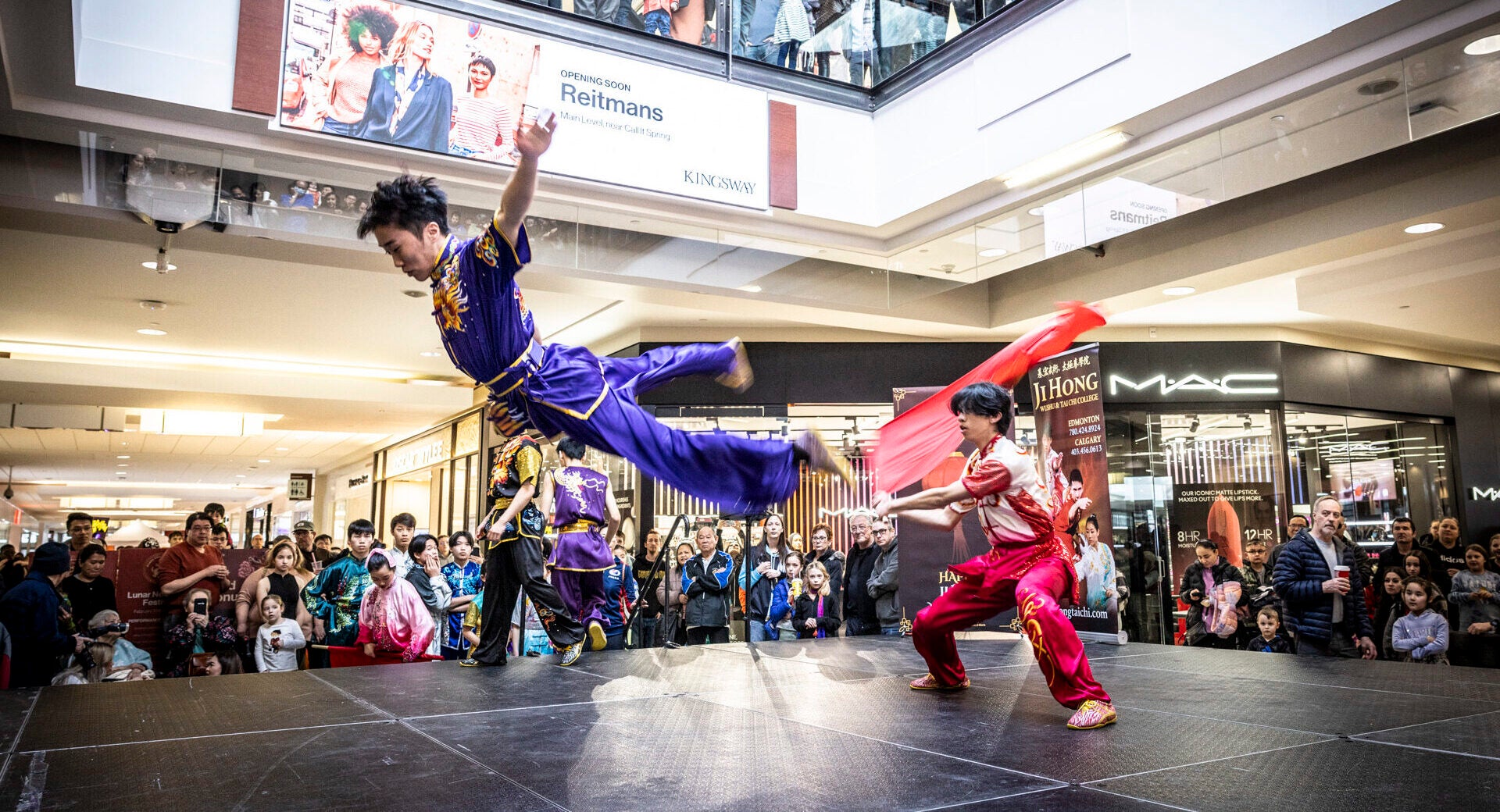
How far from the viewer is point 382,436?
1730 centimetres

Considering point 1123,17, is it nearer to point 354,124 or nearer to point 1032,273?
point 1032,273

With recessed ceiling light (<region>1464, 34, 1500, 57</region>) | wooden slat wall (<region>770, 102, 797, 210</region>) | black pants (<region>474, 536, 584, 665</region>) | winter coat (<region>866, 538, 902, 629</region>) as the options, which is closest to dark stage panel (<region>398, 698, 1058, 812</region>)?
black pants (<region>474, 536, 584, 665</region>)

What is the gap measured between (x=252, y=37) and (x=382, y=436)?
12672mm

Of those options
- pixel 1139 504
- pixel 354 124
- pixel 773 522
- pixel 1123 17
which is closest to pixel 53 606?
pixel 354 124

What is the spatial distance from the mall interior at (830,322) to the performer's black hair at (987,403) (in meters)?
0.55

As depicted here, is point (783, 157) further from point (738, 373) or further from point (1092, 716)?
point (1092, 716)

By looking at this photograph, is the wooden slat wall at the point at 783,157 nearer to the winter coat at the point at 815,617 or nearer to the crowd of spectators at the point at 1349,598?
the winter coat at the point at 815,617

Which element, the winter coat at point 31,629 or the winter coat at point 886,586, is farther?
the winter coat at point 886,586

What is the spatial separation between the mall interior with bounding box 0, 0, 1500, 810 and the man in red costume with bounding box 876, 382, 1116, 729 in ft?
0.36

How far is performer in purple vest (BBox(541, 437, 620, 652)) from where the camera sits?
5438 mm

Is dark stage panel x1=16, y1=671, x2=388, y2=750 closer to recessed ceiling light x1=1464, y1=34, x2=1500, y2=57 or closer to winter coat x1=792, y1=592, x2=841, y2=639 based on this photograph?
winter coat x1=792, y1=592, x2=841, y2=639

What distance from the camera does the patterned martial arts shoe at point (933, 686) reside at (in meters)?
3.75

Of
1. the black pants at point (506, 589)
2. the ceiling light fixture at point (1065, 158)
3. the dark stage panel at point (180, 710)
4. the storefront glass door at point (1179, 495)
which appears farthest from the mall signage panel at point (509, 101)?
the storefront glass door at point (1179, 495)

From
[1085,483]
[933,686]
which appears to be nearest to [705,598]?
[1085,483]
